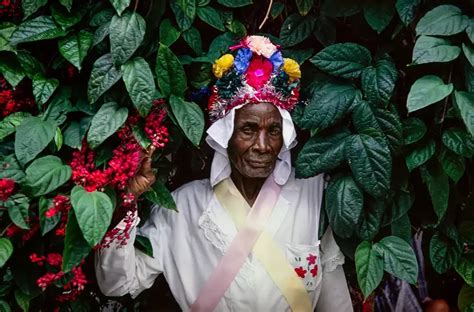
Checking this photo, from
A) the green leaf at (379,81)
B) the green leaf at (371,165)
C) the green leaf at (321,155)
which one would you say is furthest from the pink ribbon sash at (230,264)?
the green leaf at (379,81)

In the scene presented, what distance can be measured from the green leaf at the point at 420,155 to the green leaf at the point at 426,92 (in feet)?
0.47

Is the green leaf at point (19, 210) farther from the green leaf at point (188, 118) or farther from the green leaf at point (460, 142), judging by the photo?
the green leaf at point (460, 142)

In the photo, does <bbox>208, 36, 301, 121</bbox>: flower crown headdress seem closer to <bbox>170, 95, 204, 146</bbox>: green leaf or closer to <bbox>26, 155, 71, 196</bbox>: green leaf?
<bbox>170, 95, 204, 146</bbox>: green leaf

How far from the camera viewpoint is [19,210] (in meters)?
1.62

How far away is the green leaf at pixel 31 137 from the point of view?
5.44 feet

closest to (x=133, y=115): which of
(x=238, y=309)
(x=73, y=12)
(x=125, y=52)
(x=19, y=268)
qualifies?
(x=125, y=52)

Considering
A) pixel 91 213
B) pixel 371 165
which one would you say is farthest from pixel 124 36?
Result: pixel 371 165

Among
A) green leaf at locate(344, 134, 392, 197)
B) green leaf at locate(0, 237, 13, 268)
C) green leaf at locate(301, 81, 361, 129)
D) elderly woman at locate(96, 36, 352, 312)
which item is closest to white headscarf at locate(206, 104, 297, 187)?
elderly woman at locate(96, 36, 352, 312)

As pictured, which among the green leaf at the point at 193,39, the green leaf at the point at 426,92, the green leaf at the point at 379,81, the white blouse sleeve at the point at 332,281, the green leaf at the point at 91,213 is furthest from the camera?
the white blouse sleeve at the point at 332,281

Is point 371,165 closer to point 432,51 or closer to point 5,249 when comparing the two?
point 432,51

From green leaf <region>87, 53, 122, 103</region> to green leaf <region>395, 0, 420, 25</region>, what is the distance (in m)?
0.63

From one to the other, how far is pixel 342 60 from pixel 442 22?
235 mm

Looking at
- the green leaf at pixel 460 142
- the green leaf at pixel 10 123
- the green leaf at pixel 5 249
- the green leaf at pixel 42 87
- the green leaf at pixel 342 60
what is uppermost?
the green leaf at pixel 342 60

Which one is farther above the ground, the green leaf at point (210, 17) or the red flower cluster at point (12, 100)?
the green leaf at point (210, 17)
